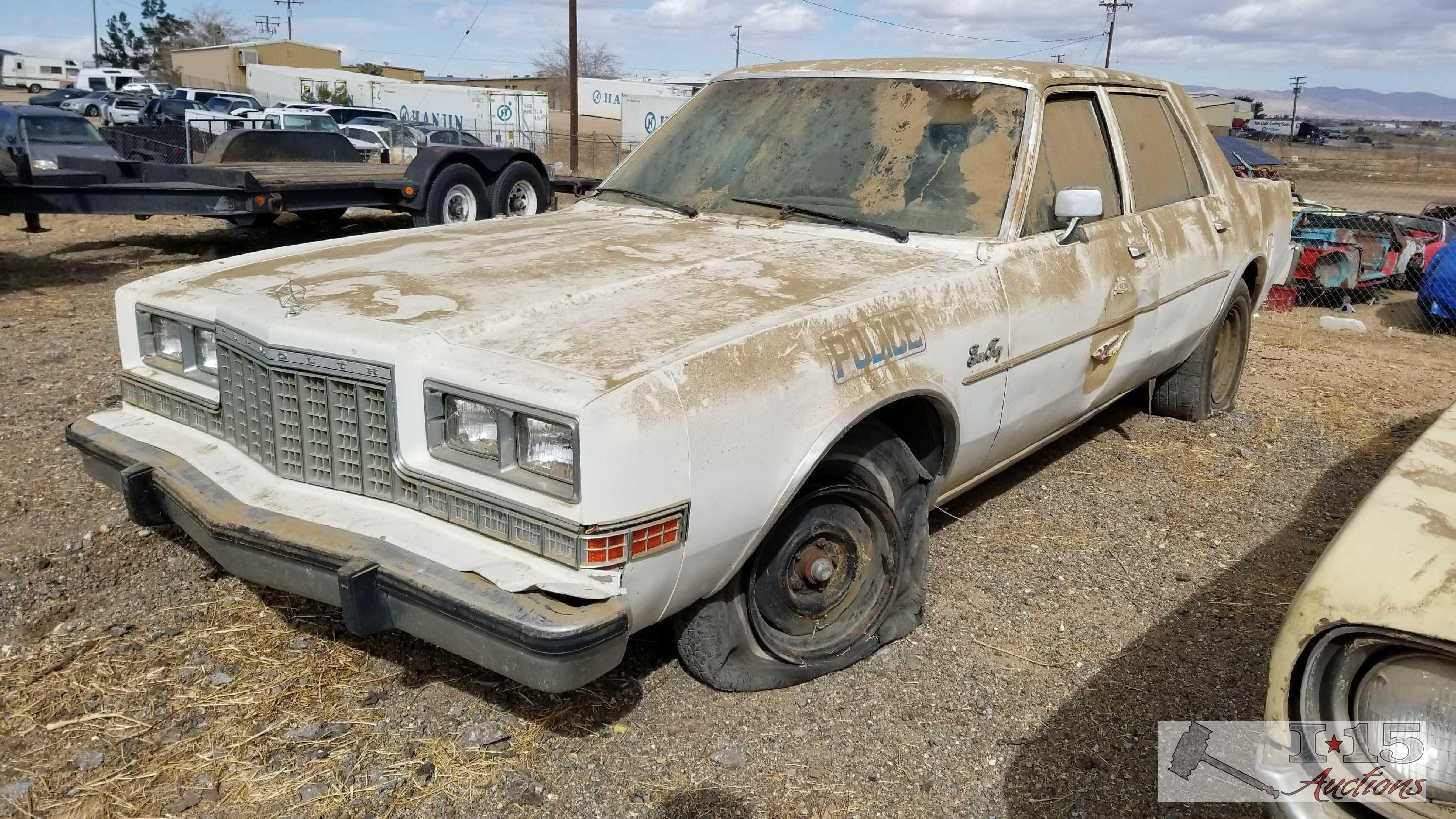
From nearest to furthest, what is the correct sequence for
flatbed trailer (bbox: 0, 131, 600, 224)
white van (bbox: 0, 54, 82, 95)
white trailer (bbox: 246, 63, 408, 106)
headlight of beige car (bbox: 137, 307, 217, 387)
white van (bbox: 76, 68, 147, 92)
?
Answer: headlight of beige car (bbox: 137, 307, 217, 387) → flatbed trailer (bbox: 0, 131, 600, 224) → white van (bbox: 76, 68, 147, 92) → white trailer (bbox: 246, 63, 408, 106) → white van (bbox: 0, 54, 82, 95)

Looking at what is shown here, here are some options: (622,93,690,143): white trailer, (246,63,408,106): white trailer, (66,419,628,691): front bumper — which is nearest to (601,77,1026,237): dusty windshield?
(66,419,628,691): front bumper

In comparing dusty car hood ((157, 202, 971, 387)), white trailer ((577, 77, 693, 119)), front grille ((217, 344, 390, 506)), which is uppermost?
white trailer ((577, 77, 693, 119))

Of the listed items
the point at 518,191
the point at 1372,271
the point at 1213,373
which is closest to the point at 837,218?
the point at 1213,373

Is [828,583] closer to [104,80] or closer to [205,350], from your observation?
[205,350]

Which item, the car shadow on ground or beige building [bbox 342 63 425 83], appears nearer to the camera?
the car shadow on ground

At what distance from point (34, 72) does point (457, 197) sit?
63.2m

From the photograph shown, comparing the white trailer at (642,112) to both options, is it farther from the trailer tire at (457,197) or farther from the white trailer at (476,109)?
the trailer tire at (457,197)

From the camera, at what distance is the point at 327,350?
8.95ft

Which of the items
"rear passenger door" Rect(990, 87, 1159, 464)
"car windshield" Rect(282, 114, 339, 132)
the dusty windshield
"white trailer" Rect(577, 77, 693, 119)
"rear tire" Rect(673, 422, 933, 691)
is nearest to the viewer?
"rear tire" Rect(673, 422, 933, 691)

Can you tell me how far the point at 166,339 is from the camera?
344 cm

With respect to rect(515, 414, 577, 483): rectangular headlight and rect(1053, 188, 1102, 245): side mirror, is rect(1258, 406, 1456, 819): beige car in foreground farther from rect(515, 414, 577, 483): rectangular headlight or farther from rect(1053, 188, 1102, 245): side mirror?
rect(1053, 188, 1102, 245): side mirror

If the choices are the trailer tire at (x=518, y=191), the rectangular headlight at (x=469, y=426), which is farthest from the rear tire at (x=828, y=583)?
the trailer tire at (x=518, y=191)

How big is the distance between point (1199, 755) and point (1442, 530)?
4.06 feet

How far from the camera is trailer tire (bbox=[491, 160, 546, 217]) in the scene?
36.1ft
